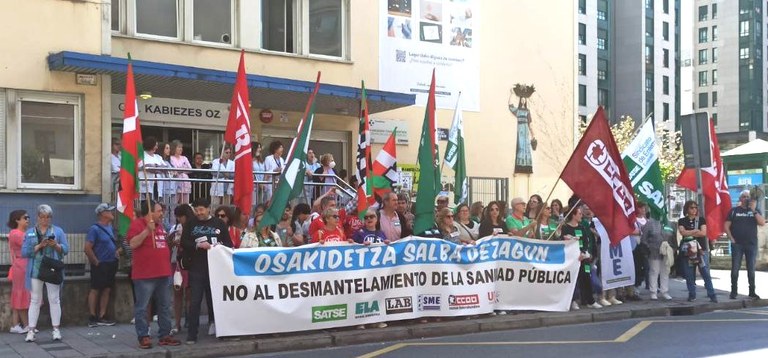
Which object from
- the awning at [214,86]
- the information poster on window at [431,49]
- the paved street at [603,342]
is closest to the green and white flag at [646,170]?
the paved street at [603,342]

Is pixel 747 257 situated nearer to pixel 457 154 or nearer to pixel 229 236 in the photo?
pixel 457 154

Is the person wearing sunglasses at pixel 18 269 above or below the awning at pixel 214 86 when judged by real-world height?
below

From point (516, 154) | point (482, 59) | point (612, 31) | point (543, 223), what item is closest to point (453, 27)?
point (482, 59)

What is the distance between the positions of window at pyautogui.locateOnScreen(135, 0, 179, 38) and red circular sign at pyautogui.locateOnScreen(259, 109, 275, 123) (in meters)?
2.50

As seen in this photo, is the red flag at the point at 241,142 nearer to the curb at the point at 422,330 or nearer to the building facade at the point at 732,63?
the curb at the point at 422,330

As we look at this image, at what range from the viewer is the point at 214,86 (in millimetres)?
15508

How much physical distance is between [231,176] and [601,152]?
6537 mm

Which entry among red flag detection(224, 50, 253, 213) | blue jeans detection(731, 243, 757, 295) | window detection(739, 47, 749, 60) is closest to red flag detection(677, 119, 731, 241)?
blue jeans detection(731, 243, 757, 295)

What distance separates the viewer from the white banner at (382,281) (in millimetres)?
10094

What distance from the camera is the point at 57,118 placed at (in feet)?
42.9

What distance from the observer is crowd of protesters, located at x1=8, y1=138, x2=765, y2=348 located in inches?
386

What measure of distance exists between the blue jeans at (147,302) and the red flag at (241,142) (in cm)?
149

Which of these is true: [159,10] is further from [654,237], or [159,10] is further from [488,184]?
[654,237]

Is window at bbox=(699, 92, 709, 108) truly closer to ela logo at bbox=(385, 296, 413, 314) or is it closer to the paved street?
the paved street
